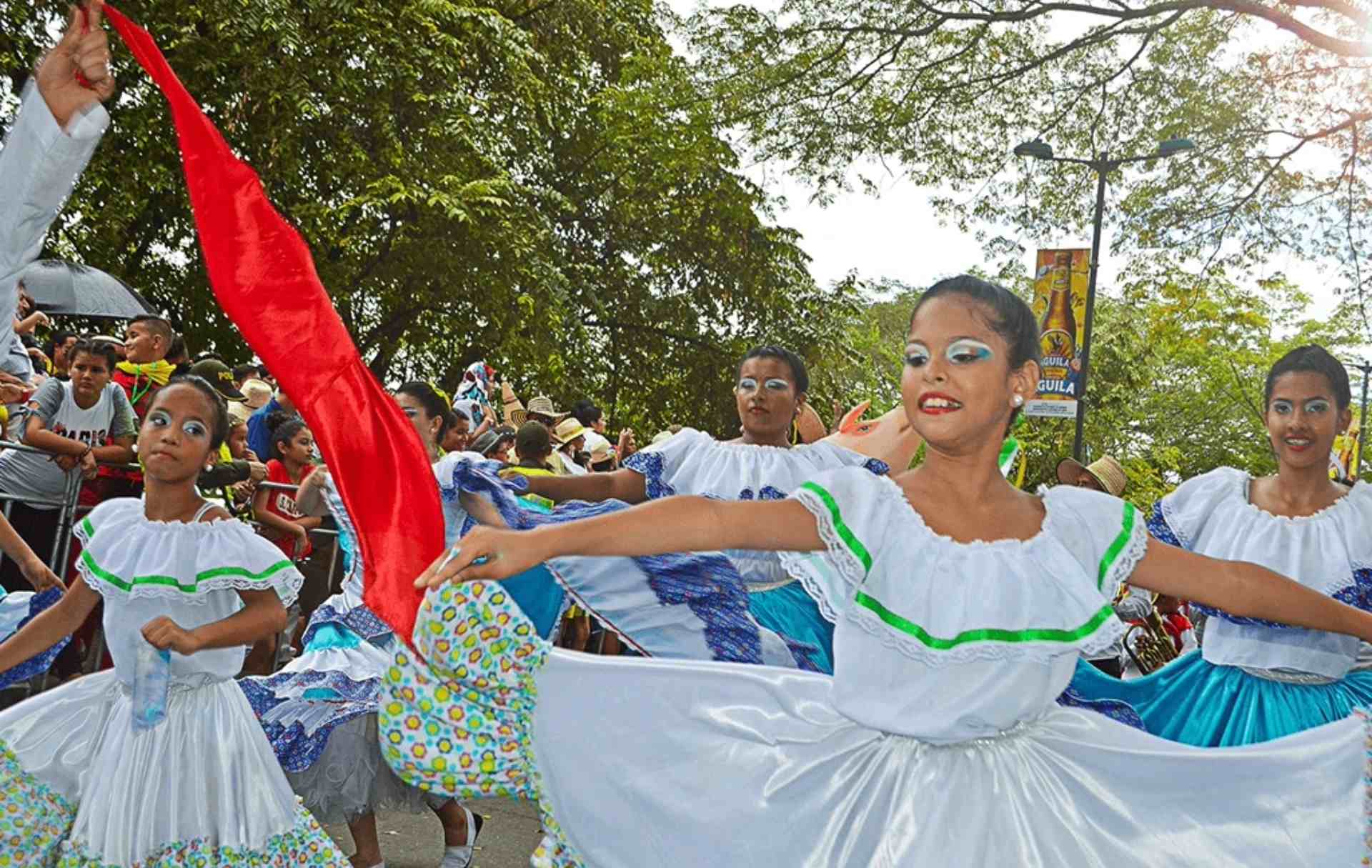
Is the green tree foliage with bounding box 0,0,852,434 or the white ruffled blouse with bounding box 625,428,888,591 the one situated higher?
the green tree foliage with bounding box 0,0,852,434

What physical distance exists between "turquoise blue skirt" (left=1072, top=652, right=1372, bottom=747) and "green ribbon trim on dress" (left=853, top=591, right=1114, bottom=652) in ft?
5.16

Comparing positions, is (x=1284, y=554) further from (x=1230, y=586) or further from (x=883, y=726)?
(x=883, y=726)

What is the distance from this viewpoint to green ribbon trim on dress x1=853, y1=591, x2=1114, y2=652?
3.11 m

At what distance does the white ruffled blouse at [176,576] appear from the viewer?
4484mm

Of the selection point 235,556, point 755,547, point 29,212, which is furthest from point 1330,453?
point 29,212

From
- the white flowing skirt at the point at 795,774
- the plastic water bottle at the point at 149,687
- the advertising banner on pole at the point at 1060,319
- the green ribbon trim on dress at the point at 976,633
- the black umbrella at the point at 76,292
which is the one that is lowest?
the plastic water bottle at the point at 149,687

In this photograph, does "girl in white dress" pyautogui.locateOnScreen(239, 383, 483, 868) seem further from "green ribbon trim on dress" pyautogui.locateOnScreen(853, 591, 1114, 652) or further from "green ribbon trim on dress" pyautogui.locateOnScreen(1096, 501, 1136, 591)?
"green ribbon trim on dress" pyautogui.locateOnScreen(1096, 501, 1136, 591)

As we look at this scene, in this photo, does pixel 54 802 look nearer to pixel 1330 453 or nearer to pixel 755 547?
pixel 755 547

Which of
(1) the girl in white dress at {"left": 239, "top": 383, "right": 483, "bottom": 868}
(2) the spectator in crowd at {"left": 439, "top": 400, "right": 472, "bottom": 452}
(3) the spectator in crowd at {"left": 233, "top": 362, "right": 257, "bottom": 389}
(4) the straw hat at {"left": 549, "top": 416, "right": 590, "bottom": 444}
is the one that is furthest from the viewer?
(4) the straw hat at {"left": 549, "top": 416, "right": 590, "bottom": 444}

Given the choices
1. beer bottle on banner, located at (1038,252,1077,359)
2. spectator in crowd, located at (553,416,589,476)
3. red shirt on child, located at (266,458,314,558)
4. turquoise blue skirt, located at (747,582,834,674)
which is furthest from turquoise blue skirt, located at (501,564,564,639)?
beer bottle on banner, located at (1038,252,1077,359)

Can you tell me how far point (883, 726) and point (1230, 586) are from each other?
0.92 metres

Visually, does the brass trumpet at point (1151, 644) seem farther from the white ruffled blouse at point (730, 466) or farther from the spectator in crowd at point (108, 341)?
the spectator in crowd at point (108, 341)

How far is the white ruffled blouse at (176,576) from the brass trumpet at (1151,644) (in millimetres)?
5433

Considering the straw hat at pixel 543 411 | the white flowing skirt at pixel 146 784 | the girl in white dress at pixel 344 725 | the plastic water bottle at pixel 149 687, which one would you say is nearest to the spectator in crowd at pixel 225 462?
the girl in white dress at pixel 344 725
